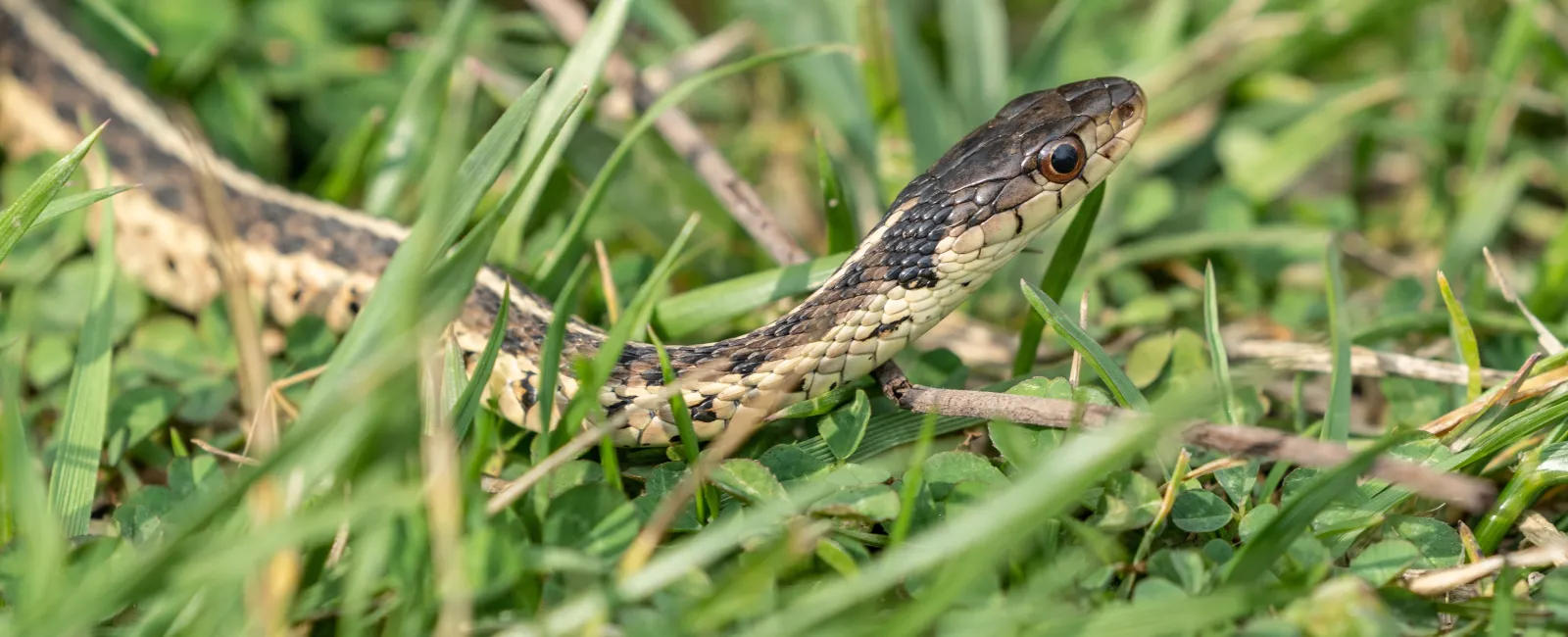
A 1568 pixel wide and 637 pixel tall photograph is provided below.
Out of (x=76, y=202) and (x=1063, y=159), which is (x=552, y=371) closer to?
(x=76, y=202)

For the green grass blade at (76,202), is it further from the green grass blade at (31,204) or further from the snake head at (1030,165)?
the snake head at (1030,165)

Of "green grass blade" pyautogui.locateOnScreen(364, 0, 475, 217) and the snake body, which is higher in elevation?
"green grass blade" pyautogui.locateOnScreen(364, 0, 475, 217)

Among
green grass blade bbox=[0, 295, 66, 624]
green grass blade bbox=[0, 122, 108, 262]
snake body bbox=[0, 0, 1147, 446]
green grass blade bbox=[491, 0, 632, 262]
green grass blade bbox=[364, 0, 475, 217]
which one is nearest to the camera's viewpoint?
green grass blade bbox=[0, 295, 66, 624]

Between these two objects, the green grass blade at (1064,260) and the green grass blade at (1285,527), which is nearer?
the green grass blade at (1285,527)

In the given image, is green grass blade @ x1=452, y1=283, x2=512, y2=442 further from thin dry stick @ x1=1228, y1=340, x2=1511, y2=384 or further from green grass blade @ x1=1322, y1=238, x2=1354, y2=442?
thin dry stick @ x1=1228, y1=340, x2=1511, y2=384

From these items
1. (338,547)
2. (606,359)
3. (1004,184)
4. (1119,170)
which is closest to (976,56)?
(1119,170)

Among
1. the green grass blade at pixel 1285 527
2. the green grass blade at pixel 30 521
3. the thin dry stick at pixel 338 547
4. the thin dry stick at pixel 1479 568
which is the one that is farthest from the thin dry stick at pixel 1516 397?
the green grass blade at pixel 30 521

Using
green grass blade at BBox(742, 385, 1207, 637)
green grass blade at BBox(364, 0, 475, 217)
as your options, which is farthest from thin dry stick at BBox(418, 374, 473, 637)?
green grass blade at BBox(364, 0, 475, 217)
